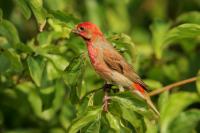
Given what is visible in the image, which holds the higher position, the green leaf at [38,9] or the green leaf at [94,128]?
the green leaf at [38,9]

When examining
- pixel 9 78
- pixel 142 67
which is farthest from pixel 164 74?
pixel 9 78

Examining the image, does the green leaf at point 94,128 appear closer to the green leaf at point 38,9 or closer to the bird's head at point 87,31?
the green leaf at point 38,9

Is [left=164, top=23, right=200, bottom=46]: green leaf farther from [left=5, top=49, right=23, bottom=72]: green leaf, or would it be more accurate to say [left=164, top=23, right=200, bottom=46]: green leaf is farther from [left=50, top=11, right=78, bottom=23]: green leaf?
[left=5, top=49, right=23, bottom=72]: green leaf

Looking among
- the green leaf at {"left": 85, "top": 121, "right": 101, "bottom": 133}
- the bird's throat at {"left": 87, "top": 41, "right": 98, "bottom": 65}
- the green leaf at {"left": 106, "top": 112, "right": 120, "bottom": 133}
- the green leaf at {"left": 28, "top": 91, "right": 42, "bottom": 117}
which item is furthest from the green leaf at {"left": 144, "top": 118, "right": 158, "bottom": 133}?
the green leaf at {"left": 28, "top": 91, "right": 42, "bottom": 117}

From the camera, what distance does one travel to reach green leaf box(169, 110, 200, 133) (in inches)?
273

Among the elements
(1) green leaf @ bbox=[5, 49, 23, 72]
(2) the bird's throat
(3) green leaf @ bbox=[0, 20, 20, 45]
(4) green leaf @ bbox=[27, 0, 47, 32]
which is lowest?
(2) the bird's throat

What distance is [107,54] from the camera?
7.26m

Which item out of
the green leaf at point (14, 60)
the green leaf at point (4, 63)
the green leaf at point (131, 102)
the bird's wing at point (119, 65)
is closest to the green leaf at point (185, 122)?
the bird's wing at point (119, 65)

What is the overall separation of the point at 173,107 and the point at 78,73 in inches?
52.3

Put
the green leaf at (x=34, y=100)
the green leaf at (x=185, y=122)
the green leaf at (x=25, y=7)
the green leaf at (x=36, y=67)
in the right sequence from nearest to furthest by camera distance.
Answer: the green leaf at (x=25, y=7) → the green leaf at (x=36, y=67) → the green leaf at (x=185, y=122) → the green leaf at (x=34, y=100)

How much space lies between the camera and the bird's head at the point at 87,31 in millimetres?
7168

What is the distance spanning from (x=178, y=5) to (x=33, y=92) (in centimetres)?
405

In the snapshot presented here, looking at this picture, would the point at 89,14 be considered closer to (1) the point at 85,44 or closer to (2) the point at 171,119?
(1) the point at 85,44

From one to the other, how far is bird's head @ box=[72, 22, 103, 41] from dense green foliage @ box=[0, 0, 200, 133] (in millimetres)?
70
